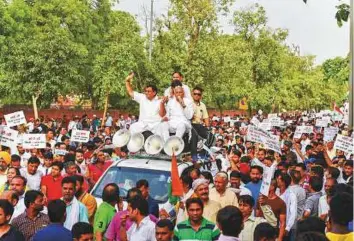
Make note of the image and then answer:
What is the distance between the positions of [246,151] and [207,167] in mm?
4420

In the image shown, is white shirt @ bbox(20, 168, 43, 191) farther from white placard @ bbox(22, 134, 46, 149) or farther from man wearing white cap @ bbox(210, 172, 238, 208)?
man wearing white cap @ bbox(210, 172, 238, 208)

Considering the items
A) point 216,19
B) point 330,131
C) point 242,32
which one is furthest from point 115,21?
point 330,131

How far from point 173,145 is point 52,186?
202cm

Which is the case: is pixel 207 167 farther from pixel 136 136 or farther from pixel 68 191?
pixel 68 191

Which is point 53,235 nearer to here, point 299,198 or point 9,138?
point 299,198

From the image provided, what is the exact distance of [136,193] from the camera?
6898mm

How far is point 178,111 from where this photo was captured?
10.6 meters

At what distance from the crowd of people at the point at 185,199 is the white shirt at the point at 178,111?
17mm

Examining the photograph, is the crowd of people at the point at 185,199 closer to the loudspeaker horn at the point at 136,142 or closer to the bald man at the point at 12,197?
the bald man at the point at 12,197

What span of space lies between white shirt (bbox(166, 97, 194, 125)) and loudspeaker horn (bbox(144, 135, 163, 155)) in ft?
2.43

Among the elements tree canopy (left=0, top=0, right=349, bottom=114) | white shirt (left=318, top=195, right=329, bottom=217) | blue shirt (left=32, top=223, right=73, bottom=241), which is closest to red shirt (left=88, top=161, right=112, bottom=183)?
white shirt (left=318, top=195, right=329, bottom=217)

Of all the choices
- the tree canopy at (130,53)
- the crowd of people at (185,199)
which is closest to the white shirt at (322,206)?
the crowd of people at (185,199)

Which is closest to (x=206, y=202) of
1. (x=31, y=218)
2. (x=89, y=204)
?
(x=89, y=204)

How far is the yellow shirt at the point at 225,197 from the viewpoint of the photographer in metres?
7.60
